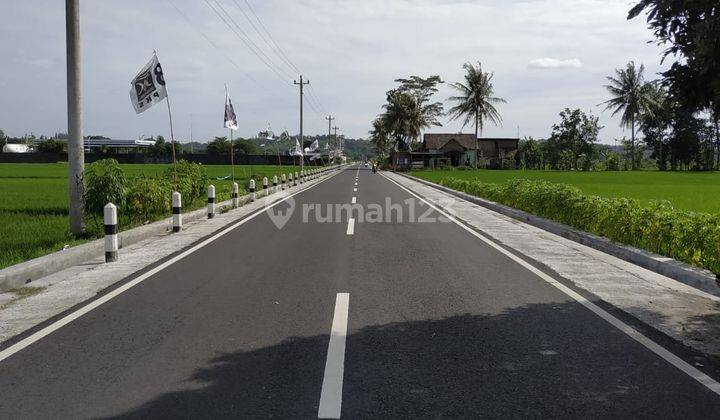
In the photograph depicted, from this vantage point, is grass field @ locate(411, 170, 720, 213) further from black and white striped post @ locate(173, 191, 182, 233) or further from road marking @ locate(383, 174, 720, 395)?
black and white striped post @ locate(173, 191, 182, 233)

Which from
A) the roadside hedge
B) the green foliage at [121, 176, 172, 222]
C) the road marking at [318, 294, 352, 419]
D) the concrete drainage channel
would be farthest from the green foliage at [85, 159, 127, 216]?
the roadside hedge

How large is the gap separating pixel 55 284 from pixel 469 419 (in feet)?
20.1

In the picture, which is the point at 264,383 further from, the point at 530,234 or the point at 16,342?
the point at 530,234

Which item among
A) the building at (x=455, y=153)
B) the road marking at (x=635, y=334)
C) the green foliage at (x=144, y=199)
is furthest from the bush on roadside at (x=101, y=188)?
the building at (x=455, y=153)

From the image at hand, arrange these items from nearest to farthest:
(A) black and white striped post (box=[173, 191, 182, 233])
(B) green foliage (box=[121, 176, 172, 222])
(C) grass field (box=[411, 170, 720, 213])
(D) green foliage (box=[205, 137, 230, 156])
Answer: (A) black and white striped post (box=[173, 191, 182, 233])
(B) green foliage (box=[121, 176, 172, 222])
(C) grass field (box=[411, 170, 720, 213])
(D) green foliage (box=[205, 137, 230, 156])

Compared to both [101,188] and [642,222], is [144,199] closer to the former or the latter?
[101,188]

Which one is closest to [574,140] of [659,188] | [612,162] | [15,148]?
[612,162]

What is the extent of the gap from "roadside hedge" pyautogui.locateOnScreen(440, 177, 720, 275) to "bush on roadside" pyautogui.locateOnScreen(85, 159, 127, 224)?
10.1 meters

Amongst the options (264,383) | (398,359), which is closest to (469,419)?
(398,359)

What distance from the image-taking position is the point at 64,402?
12.3 ft

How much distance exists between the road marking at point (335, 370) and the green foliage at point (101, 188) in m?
8.07

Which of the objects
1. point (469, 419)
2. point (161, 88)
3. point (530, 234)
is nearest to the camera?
point (469, 419)

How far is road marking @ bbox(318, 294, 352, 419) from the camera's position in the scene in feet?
11.9

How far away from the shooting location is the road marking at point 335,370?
3.64 metres
